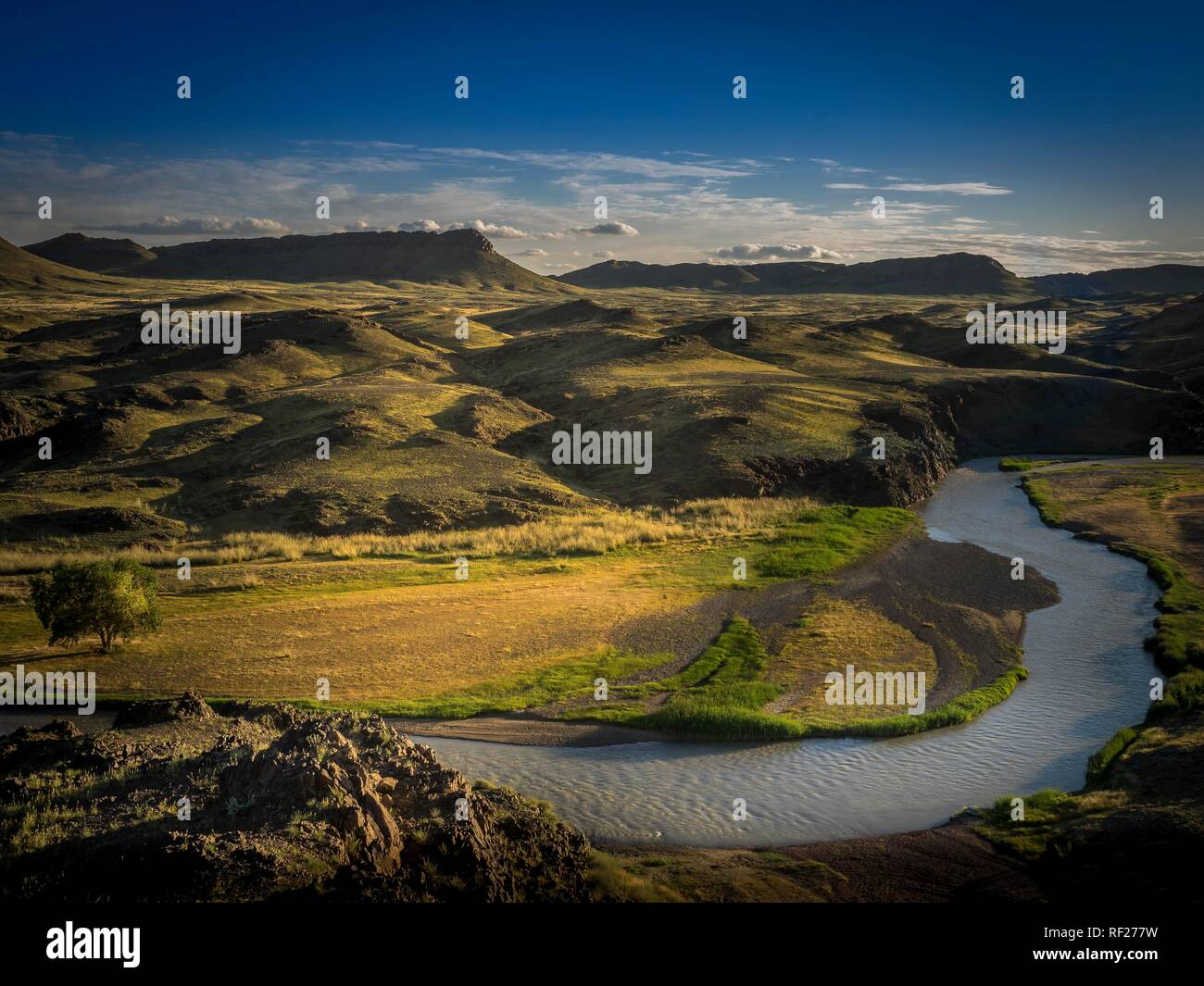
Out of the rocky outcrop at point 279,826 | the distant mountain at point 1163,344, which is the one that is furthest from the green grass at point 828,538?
the distant mountain at point 1163,344

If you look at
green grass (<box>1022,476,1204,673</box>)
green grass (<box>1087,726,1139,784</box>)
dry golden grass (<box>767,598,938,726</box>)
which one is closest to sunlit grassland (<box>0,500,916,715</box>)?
dry golden grass (<box>767,598,938,726</box>)

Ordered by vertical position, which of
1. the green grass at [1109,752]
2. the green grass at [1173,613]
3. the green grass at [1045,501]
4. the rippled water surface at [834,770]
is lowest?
the rippled water surface at [834,770]

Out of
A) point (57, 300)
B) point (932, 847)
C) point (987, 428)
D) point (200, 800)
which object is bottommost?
point (932, 847)

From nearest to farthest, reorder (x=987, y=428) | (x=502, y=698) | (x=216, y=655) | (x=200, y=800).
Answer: (x=200, y=800) < (x=502, y=698) < (x=216, y=655) < (x=987, y=428)

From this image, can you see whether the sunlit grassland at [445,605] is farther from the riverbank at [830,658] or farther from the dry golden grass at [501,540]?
the riverbank at [830,658]

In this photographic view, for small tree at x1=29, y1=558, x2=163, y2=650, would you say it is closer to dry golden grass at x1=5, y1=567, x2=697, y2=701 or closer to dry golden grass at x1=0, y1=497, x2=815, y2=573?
dry golden grass at x1=5, y1=567, x2=697, y2=701

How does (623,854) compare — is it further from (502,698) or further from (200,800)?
(502,698)

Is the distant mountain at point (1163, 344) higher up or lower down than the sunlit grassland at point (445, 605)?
higher up

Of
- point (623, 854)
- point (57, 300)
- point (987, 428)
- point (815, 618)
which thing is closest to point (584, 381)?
point (987, 428)
